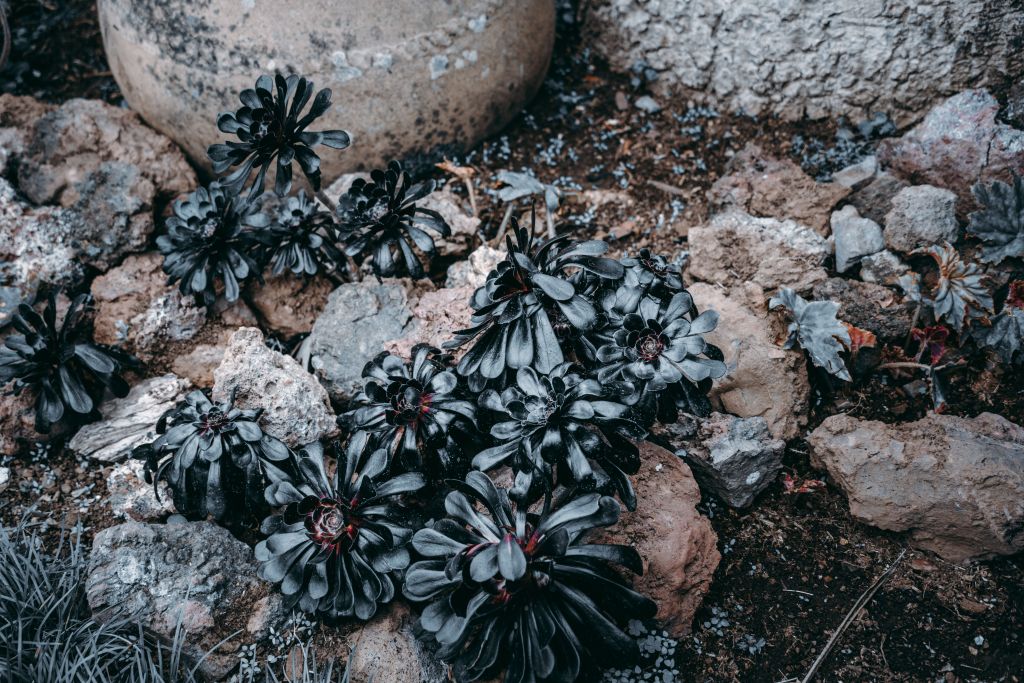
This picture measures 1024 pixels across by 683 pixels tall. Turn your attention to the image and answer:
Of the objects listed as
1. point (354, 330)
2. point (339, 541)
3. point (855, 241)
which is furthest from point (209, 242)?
point (855, 241)

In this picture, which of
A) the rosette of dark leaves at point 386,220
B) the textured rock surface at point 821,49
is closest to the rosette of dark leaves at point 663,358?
the rosette of dark leaves at point 386,220

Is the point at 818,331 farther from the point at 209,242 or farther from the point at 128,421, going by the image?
the point at 128,421

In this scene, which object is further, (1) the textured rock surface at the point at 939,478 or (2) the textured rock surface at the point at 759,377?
(2) the textured rock surface at the point at 759,377

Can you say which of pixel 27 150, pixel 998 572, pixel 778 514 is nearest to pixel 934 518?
pixel 998 572

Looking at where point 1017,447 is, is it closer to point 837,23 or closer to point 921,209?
point 921,209

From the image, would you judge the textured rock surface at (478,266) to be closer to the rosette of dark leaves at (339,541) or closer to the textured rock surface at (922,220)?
the rosette of dark leaves at (339,541)

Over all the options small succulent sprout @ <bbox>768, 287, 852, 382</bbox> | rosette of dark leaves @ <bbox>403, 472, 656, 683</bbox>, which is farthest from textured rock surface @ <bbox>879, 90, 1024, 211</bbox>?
rosette of dark leaves @ <bbox>403, 472, 656, 683</bbox>

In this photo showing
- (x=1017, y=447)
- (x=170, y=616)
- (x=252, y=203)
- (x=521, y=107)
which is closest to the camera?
(x=170, y=616)
